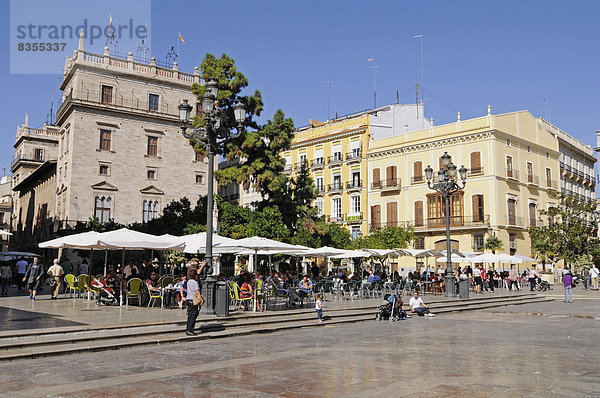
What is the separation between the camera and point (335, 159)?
49.5m

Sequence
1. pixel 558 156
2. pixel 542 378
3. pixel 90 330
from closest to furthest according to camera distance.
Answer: pixel 542 378, pixel 90 330, pixel 558 156

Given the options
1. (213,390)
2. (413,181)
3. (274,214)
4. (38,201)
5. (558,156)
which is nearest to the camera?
(213,390)

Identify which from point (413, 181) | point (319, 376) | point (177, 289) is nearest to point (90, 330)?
point (177, 289)

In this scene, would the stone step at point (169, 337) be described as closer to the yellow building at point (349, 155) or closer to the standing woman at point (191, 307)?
the standing woman at point (191, 307)

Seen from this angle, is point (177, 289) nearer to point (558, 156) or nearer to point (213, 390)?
point (213, 390)

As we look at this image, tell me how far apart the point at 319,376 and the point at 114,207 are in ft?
116

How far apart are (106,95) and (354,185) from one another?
873 inches

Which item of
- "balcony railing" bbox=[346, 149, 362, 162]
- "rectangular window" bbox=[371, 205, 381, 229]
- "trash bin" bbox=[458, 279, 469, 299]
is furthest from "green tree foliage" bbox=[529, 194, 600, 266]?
"trash bin" bbox=[458, 279, 469, 299]

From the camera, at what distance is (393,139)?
46094 mm

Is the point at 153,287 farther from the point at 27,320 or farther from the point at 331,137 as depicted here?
the point at 331,137

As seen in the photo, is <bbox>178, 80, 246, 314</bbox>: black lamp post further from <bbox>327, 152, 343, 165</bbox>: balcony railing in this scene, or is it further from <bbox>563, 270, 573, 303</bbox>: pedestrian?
<bbox>327, 152, 343, 165</bbox>: balcony railing

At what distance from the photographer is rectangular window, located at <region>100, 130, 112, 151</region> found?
3972cm

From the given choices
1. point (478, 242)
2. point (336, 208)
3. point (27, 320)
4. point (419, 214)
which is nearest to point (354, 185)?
point (336, 208)

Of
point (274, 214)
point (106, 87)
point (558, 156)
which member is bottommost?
point (274, 214)
